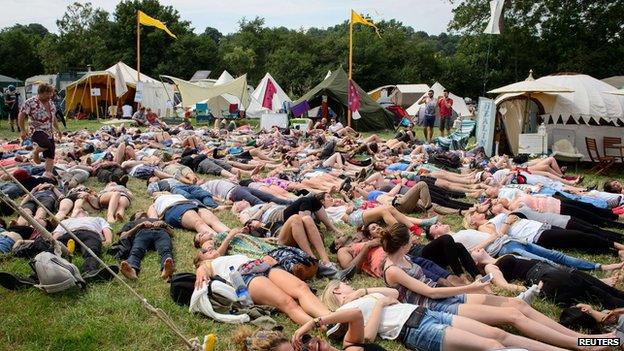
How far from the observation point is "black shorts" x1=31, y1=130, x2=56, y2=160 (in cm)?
898

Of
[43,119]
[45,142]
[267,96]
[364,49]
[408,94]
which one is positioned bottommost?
[45,142]

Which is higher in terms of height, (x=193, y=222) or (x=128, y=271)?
(x=193, y=222)

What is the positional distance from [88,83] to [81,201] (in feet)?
70.1

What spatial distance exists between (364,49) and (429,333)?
124 feet

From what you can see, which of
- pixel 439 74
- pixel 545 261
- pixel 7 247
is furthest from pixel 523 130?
pixel 439 74

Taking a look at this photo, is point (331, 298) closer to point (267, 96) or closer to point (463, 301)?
point (463, 301)

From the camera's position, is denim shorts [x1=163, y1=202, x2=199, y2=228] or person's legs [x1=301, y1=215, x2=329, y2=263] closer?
person's legs [x1=301, y1=215, x2=329, y2=263]

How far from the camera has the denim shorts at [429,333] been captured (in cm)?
357

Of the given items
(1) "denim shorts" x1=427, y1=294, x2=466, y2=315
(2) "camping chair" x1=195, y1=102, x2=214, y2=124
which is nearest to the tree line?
(2) "camping chair" x1=195, y1=102, x2=214, y2=124

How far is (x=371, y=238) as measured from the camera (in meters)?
5.45

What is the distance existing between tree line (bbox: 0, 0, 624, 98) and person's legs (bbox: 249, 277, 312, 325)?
963 inches

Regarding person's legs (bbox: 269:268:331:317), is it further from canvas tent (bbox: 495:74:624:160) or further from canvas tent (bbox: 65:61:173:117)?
canvas tent (bbox: 65:61:173:117)

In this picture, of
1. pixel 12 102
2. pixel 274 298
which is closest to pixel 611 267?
pixel 274 298

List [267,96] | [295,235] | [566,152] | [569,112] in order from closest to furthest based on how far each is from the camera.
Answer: [295,235] → [566,152] → [569,112] → [267,96]
